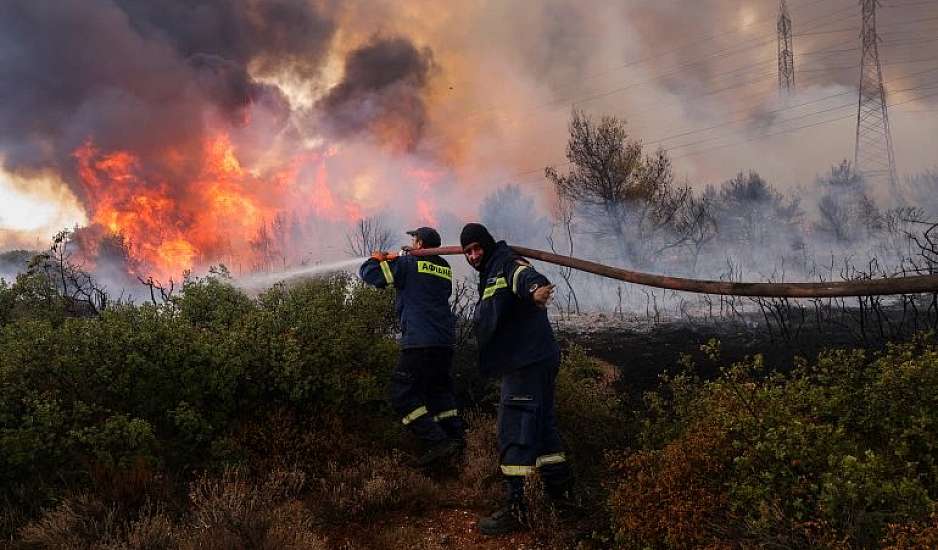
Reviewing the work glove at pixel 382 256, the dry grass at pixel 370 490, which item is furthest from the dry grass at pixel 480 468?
the work glove at pixel 382 256

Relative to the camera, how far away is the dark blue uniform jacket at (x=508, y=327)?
390 cm

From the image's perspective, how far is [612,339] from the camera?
14.5m

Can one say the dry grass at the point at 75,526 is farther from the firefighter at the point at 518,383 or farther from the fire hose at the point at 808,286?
the fire hose at the point at 808,286

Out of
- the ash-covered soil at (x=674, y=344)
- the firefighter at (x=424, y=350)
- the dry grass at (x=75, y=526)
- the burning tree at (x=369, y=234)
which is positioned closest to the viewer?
the dry grass at (x=75, y=526)

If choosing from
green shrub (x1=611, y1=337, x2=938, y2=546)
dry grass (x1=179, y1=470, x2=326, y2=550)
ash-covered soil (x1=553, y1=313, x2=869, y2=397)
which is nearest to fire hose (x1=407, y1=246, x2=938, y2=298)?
green shrub (x1=611, y1=337, x2=938, y2=546)

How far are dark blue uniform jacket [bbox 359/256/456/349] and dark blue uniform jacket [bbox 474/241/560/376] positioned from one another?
1.29m

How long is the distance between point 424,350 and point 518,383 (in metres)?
1.53

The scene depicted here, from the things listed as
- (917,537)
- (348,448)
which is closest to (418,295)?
(348,448)

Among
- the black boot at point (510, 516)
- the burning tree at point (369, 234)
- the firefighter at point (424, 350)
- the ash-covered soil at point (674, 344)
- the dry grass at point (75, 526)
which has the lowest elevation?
the black boot at point (510, 516)

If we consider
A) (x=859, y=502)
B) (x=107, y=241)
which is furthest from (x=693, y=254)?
(x=107, y=241)

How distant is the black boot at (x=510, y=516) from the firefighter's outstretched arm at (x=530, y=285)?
128cm

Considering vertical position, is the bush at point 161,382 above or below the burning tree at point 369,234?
below

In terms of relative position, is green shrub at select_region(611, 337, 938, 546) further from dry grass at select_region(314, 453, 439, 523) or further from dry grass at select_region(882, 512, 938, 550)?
dry grass at select_region(314, 453, 439, 523)

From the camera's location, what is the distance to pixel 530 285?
3.63 metres
